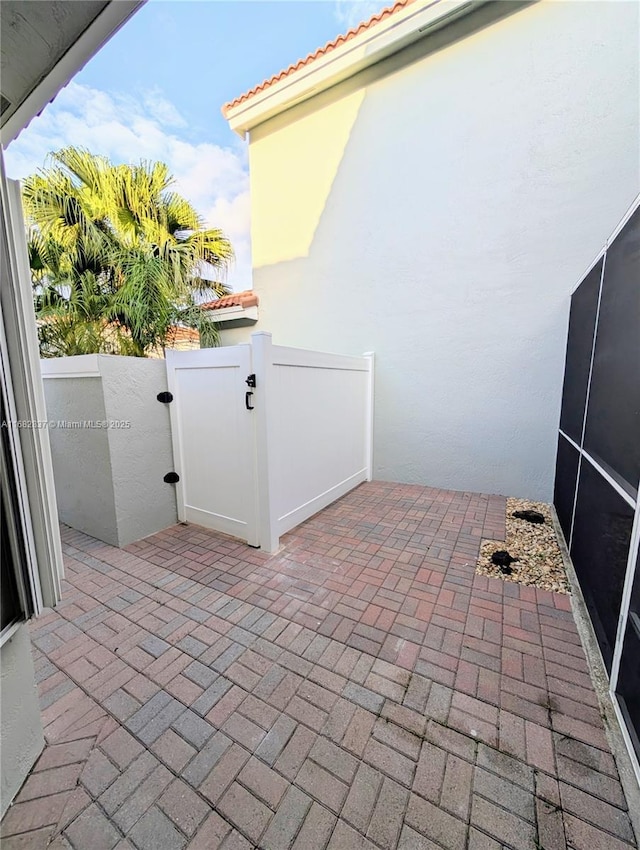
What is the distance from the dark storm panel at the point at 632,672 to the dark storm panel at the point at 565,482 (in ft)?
5.35

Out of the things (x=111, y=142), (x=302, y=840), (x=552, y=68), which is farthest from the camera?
(x=111, y=142)

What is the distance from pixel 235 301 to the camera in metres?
6.28

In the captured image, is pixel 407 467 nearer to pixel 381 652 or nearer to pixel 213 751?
pixel 381 652

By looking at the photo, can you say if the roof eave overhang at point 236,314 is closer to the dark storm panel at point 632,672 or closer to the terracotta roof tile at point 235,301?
the terracotta roof tile at point 235,301

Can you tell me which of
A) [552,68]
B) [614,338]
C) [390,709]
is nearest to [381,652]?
[390,709]

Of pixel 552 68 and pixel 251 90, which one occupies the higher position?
pixel 251 90

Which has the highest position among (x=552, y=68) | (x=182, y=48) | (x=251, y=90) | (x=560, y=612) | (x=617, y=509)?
(x=182, y=48)

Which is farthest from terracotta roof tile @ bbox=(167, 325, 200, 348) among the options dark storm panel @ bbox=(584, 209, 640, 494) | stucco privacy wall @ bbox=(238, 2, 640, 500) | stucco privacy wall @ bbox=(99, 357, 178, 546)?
dark storm panel @ bbox=(584, 209, 640, 494)

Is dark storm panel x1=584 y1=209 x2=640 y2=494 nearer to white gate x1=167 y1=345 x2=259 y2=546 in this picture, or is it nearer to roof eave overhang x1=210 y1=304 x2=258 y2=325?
white gate x1=167 y1=345 x2=259 y2=546

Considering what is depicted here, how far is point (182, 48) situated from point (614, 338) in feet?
23.6

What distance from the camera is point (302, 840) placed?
1.12 m

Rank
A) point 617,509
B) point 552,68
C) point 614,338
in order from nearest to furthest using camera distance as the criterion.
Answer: point 617,509
point 614,338
point 552,68

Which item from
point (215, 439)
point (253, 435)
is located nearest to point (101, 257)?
point (215, 439)

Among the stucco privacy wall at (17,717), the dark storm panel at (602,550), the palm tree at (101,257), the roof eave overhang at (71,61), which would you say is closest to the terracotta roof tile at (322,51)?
the palm tree at (101,257)
